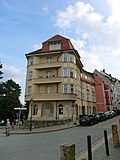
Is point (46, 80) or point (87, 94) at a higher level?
point (46, 80)

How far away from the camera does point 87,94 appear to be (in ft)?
162

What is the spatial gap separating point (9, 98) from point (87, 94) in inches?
1020

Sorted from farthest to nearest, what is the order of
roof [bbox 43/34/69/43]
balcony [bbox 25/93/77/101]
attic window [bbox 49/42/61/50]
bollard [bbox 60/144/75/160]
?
roof [bbox 43/34/69/43]
attic window [bbox 49/42/61/50]
balcony [bbox 25/93/77/101]
bollard [bbox 60/144/75/160]

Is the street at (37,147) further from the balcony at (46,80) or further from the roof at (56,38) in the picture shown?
the roof at (56,38)

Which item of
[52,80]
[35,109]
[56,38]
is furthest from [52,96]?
[56,38]

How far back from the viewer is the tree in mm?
54987

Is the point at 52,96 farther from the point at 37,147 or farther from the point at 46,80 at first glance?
the point at 37,147

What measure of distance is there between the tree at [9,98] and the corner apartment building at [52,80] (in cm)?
1973

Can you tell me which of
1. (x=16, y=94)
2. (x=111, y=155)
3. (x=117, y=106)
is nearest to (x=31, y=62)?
(x=16, y=94)

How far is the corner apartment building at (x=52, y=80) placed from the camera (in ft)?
119

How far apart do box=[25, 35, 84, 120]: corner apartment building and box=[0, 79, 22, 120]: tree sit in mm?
19730

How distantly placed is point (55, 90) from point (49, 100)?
106 inches

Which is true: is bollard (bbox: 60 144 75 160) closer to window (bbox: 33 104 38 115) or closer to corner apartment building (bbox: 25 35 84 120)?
corner apartment building (bbox: 25 35 84 120)

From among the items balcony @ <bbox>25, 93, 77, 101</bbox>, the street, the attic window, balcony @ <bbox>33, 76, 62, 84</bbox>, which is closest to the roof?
the attic window
